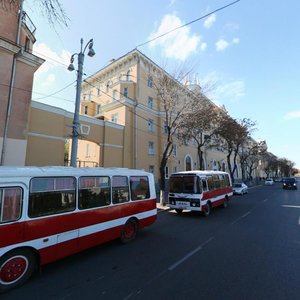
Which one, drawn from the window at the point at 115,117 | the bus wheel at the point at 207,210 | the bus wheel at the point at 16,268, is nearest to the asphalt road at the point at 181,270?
the bus wheel at the point at 16,268

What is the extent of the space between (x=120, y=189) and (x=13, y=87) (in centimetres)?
1006

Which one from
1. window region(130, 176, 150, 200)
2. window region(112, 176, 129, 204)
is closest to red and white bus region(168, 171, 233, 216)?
window region(130, 176, 150, 200)

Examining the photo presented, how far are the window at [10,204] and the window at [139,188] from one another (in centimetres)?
392

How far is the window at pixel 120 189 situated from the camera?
721 centimetres

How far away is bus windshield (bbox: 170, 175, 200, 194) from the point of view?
12148mm

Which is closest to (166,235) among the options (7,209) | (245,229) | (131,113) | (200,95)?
(245,229)

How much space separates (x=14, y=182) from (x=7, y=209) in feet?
1.81

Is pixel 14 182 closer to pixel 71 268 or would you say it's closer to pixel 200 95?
pixel 71 268

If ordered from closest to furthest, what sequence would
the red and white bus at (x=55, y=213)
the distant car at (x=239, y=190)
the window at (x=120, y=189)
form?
1. the red and white bus at (x=55, y=213)
2. the window at (x=120, y=189)
3. the distant car at (x=239, y=190)

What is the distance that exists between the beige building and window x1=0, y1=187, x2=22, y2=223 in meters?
9.12

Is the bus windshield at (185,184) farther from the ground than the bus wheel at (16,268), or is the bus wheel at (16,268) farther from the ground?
the bus windshield at (185,184)

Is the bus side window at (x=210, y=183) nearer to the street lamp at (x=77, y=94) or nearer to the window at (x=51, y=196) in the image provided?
the street lamp at (x=77, y=94)

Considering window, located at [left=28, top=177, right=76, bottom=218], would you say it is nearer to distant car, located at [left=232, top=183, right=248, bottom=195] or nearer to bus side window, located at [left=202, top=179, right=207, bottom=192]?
bus side window, located at [left=202, top=179, right=207, bottom=192]

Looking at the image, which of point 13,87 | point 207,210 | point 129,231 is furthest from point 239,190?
point 13,87
